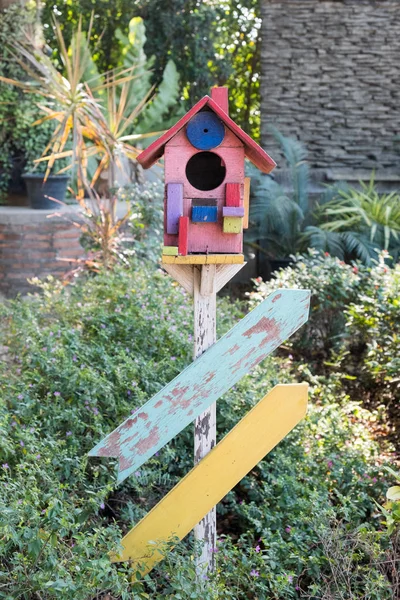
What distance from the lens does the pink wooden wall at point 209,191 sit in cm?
267

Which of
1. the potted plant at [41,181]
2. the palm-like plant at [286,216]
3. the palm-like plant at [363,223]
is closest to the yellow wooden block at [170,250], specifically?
the palm-like plant at [363,223]

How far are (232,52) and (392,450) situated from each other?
10133 millimetres

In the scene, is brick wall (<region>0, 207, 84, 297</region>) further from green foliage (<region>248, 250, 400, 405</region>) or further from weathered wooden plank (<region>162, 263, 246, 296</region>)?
weathered wooden plank (<region>162, 263, 246, 296</region>)

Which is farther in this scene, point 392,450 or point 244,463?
point 392,450

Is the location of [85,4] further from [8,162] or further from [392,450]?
[392,450]

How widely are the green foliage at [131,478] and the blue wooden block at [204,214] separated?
97cm

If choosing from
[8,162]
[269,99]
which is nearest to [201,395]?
[8,162]

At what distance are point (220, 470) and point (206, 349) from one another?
0.43 m

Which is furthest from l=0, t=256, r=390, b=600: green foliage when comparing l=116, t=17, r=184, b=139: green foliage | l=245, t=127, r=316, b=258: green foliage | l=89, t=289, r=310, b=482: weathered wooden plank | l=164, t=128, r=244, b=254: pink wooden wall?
l=116, t=17, r=184, b=139: green foliage

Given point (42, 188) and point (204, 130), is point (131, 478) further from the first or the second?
point (42, 188)

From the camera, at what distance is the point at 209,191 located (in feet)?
8.79

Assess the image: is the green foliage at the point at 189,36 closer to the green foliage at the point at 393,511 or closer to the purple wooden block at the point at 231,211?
the purple wooden block at the point at 231,211

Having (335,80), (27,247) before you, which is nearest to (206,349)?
(27,247)

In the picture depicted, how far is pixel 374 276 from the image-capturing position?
5254 millimetres
